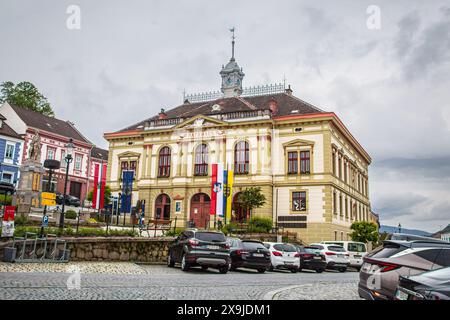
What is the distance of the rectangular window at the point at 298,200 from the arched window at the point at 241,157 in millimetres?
5271

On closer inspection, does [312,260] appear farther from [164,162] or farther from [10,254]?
[164,162]

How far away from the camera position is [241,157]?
43.2 meters

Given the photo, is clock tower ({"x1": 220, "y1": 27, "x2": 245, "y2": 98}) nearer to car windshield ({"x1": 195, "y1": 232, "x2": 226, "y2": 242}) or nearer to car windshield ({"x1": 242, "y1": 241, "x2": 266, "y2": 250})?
car windshield ({"x1": 242, "y1": 241, "x2": 266, "y2": 250})

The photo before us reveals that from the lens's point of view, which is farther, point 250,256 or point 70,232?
point 70,232

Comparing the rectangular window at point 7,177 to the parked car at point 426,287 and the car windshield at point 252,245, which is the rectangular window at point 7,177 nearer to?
the car windshield at point 252,245

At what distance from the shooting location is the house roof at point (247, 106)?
4390 cm

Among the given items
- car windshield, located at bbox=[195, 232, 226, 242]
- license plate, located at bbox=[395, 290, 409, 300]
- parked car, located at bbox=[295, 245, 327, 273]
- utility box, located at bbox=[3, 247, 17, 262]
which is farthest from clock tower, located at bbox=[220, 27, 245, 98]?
license plate, located at bbox=[395, 290, 409, 300]

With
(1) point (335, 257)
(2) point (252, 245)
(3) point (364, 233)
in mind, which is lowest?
(1) point (335, 257)

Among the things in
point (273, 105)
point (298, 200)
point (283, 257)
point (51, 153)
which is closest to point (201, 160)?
point (273, 105)

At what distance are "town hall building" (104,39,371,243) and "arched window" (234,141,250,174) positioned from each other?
10 centimetres

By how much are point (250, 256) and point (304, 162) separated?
2292 centimetres
